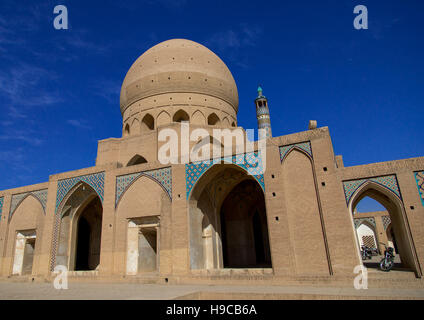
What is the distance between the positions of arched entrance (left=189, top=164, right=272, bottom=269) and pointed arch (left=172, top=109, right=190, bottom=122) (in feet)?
12.7

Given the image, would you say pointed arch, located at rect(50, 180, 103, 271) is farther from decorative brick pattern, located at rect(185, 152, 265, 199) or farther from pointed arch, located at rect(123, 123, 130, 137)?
pointed arch, located at rect(123, 123, 130, 137)

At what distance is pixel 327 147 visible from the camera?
8125mm

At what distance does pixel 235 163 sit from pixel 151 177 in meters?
2.84

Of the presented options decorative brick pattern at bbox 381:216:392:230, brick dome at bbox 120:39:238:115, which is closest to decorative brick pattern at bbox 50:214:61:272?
brick dome at bbox 120:39:238:115

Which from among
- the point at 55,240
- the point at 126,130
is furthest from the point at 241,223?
the point at 126,130

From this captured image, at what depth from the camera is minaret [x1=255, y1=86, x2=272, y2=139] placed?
1756cm

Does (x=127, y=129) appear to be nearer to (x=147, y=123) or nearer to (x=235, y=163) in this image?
(x=147, y=123)

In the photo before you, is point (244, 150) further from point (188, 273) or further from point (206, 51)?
point (206, 51)

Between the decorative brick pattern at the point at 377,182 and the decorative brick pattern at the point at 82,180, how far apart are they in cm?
776

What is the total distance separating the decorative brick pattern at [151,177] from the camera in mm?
9750

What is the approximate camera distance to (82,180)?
11234mm
